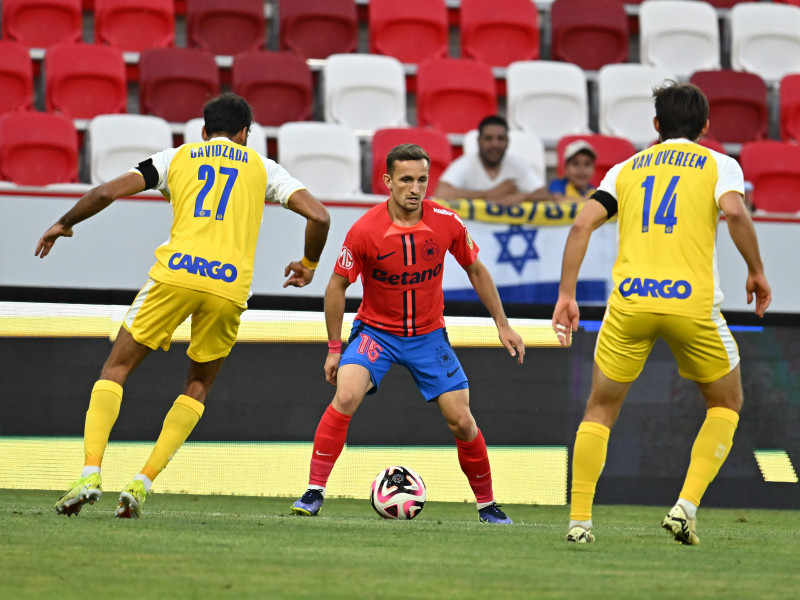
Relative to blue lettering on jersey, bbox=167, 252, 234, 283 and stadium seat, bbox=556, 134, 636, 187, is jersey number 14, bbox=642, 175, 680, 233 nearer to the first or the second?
blue lettering on jersey, bbox=167, 252, 234, 283

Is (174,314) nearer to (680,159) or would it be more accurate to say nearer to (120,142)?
(680,159)

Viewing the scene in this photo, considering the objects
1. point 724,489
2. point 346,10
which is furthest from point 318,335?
point 346,10

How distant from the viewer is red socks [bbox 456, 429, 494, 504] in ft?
19.7

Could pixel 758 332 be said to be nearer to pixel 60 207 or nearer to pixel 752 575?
pixel 752 575

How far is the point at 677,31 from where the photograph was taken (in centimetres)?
1269

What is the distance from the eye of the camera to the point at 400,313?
19.5 ft

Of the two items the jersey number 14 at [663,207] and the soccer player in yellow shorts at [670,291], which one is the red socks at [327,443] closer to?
the soccer player in yellow shorts at [670,291]

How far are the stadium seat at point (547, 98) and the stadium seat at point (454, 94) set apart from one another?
0.77ft

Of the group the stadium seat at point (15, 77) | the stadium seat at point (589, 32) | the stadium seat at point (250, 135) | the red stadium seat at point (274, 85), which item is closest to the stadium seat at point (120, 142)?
the stadium seat at point (250, 135)

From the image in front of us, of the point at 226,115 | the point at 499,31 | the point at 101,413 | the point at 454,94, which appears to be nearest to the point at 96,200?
the point at 226,115

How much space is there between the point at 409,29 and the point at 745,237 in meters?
8.17

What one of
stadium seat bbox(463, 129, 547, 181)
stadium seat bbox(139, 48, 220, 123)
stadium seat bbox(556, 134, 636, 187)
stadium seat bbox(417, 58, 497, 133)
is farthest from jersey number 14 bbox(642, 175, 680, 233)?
stadium seat bbox(417, 58, 497, 133)

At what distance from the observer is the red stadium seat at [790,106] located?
12156 mm

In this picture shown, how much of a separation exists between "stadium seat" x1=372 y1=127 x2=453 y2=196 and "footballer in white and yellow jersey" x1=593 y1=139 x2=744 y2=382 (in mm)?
5921
